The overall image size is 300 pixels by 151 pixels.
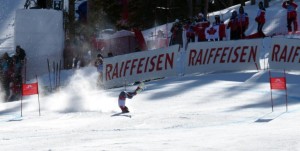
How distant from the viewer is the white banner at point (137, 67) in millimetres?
22469

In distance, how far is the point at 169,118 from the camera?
14.9 m

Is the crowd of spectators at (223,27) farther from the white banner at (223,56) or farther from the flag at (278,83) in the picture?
the flag at (278,83)

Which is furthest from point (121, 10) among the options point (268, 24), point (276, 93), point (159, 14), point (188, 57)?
point (276, 93)

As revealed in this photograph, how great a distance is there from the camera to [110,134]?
12742 mm

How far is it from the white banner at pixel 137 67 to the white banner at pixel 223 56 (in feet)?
2.31

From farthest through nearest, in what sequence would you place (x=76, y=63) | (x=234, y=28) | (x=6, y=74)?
(x=76, y=63) < (x=234, y=28) < (x=6, y=74)

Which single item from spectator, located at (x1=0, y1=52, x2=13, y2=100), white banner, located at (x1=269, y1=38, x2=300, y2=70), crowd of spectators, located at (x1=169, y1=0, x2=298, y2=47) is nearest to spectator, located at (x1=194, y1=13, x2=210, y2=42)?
crowd of spectators, located at (x1=169, y1=0, x2=298, y2=47)

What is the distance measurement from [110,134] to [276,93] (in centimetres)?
666

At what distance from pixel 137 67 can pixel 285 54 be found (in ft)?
15.2


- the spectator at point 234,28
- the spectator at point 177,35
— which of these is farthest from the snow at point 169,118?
the spectator at point 177,35

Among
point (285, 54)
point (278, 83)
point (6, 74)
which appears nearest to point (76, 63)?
point (6, 74)

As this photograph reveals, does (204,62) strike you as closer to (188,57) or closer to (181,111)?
(188,57)

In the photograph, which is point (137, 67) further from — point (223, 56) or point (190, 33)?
point (190, 33)

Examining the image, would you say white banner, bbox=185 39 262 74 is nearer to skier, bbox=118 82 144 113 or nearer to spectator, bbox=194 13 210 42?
spectator, bbox=194 13 210 42
